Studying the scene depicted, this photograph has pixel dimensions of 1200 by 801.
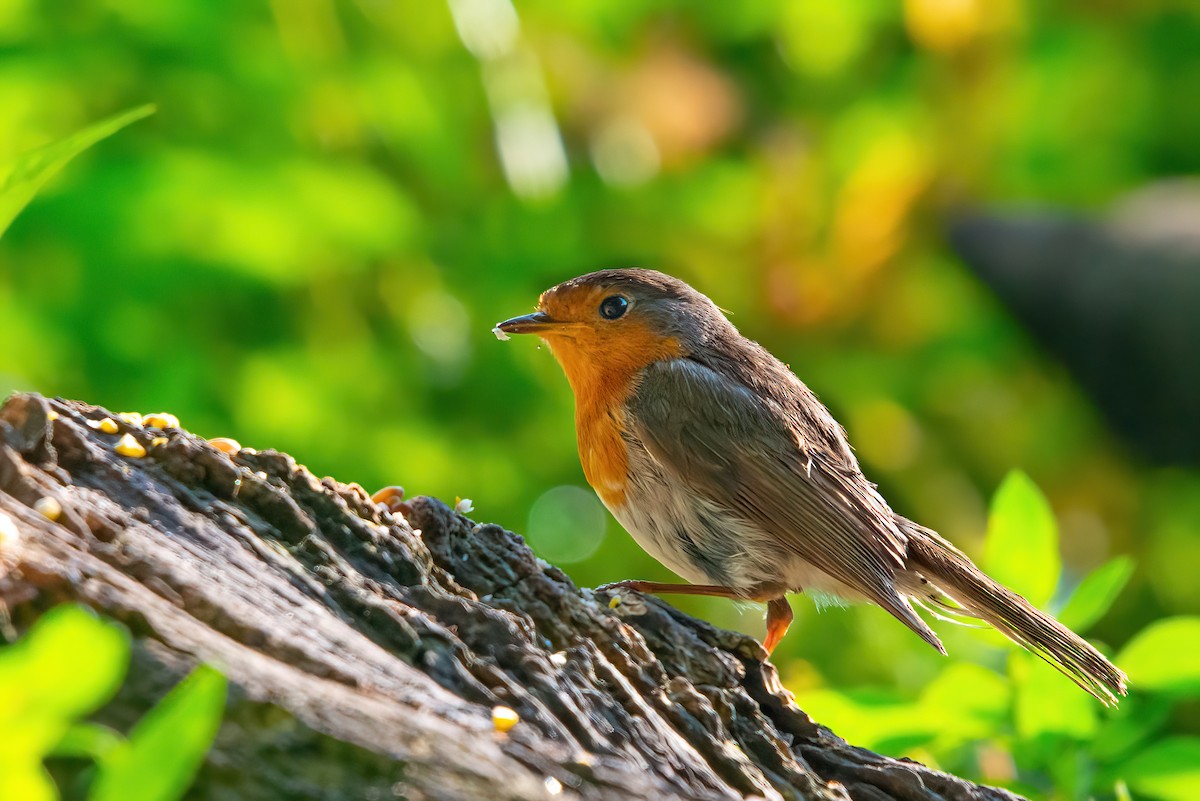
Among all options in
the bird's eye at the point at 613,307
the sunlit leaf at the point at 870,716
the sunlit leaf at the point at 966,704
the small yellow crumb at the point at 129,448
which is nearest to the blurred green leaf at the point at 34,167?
the small yellow crumb at the point at 129,448

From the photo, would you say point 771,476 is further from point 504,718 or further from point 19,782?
point 19,782

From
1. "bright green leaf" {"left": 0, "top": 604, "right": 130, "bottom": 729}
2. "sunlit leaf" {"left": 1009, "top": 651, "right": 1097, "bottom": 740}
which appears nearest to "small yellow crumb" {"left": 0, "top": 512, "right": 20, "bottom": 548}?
"bright green leaf" {"left": 0, "top": 604, "right": 130, "bottom": 729}

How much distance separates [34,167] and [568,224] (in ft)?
12.0

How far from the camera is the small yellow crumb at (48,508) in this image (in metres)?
1.82

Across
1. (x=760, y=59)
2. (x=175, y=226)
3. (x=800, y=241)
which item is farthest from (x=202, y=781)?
(x=760, y=59)

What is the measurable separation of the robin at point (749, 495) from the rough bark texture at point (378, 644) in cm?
96

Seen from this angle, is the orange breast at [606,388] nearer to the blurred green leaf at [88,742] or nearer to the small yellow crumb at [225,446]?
the small yellow crumb at [225,446]

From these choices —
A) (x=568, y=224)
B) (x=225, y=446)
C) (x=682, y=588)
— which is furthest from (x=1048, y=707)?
(x=568, y=224)

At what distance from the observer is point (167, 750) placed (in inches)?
43.0

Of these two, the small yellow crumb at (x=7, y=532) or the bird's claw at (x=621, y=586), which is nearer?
the small yellow crumb at (x=7, y=532)

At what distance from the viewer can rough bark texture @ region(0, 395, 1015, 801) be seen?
1.64m

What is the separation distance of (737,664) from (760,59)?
4376 mm

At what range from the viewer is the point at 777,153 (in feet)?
19.0

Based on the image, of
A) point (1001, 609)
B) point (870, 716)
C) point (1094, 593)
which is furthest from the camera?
point (1001, 609)
